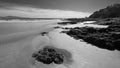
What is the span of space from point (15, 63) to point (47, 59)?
8.98 ft

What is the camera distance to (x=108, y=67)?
9.75 m

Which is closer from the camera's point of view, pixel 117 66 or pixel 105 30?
pixel 117 66

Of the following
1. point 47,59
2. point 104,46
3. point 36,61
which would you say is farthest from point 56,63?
point 104,46

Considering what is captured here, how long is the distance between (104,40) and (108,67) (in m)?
5.87

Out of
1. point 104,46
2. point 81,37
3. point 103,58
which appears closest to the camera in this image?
point 103,58

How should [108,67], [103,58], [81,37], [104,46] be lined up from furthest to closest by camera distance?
[81,37] → [104,46] → [103,58] → [108,67]

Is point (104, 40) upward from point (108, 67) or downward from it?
upward

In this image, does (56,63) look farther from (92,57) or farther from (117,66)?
(117,66)

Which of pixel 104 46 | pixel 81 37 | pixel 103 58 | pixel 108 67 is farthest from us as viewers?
pixel 81 37

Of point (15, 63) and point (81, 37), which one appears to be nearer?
point (15, 63)

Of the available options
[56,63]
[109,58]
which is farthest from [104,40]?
[56,63]

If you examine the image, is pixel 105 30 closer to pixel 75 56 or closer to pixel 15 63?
pixel 75 56

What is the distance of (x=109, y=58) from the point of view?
11.6 m

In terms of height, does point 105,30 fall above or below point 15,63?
above
